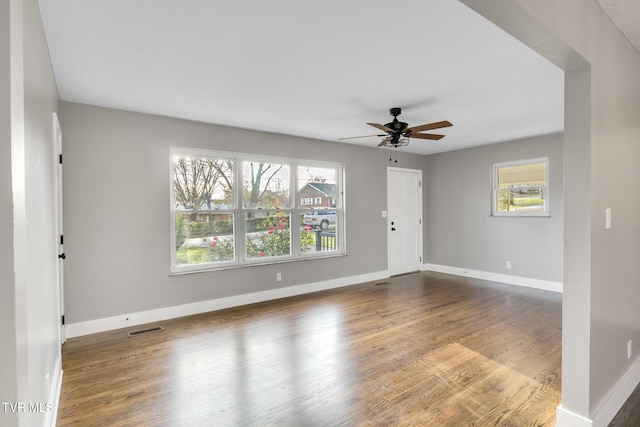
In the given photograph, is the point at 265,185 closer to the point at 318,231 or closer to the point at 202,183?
the point at 202,183

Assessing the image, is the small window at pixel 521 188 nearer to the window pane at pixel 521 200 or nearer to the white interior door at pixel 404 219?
the window pane at pixel 521 200

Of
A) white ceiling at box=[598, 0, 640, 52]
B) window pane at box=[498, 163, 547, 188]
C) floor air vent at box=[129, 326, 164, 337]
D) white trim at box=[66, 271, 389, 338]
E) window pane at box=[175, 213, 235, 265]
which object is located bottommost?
floor air vent at box=[129, 326, 164, 337]

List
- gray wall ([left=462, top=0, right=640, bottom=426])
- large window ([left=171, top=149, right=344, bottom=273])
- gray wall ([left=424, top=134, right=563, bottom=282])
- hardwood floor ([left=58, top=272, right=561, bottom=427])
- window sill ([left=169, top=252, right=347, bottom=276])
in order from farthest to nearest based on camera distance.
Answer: gray wall ([left=424, top=134, right=563, bottom=282])
large window ([left=171, top=149, right=344, bottom=273])
window sill ([left=169, top=252, right=347, bottom=276])
hardwood floor ([left=58, top=272, right=561, bottom=427])
gray wall ([left=462, top=0, right=640, bottom=426])

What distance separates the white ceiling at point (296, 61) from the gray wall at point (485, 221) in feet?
5.04

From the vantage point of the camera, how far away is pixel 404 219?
21.6ft

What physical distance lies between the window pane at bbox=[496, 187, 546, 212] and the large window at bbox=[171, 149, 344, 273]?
9.38 feet

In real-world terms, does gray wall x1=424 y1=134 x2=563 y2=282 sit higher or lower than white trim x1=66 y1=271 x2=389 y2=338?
higher

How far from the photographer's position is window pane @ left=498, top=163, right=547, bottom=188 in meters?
5.29

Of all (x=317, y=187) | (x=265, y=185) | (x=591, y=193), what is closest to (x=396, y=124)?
(x=317, y=187)

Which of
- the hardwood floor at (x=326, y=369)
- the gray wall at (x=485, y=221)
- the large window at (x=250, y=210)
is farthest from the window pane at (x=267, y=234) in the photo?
the gray wall at (x=485, y=221)

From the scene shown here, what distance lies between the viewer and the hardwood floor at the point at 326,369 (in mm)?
2146

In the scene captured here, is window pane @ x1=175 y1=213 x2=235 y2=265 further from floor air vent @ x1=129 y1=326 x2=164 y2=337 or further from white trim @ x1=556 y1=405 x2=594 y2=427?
white trim @ x1=556 y1=405 x2=594 y2=427

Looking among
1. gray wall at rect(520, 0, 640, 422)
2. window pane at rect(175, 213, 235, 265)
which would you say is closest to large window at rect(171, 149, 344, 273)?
window pane at rect(175, 213, 235, 265)

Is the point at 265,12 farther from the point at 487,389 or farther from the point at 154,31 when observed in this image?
the point at 487,389
